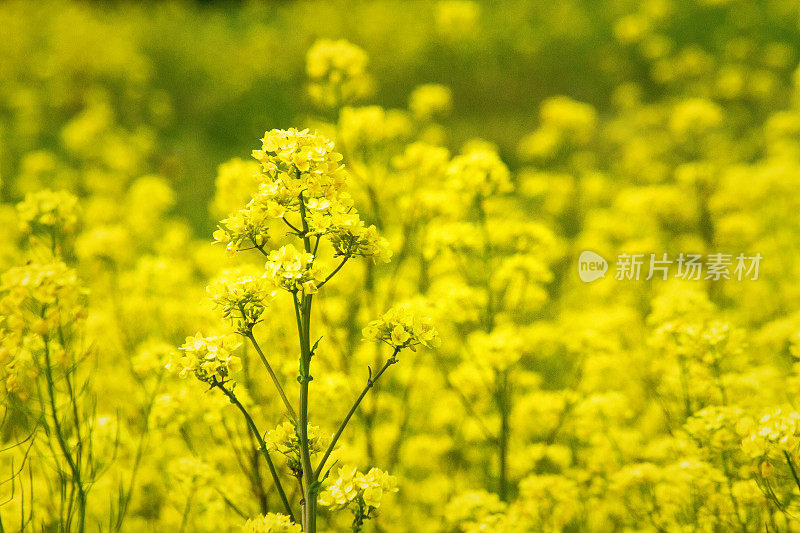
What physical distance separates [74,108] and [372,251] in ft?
28.2

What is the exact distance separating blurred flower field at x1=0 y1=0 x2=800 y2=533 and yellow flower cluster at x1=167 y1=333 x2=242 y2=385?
0.04 feet

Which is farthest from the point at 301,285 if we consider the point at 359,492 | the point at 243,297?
the point at 359,492

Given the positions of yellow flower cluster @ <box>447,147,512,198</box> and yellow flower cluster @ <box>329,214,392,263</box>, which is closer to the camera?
yellow flower cluster @ <box>329,214,392,263</box>

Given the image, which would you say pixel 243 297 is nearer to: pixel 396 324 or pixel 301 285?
pixel 301 285

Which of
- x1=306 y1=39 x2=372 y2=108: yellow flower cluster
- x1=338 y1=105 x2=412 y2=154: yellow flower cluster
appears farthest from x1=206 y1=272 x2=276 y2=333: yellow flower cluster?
x1=338 y1=105 x2=412 y2=154: yellow flower cluster

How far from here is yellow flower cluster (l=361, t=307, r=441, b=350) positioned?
186 centimetres

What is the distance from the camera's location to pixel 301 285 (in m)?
1.77

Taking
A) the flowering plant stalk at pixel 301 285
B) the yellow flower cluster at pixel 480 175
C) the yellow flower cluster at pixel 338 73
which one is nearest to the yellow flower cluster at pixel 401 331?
the flowering plant stalk at pixel 301 285

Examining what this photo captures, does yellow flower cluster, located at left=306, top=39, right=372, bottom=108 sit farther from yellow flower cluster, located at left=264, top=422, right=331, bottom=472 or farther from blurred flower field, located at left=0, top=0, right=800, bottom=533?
yellow flower cluster, located at left=264, top=422, right=331, bottom=472

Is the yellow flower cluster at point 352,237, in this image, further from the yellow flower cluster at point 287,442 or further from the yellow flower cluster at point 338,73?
the yellow flower cluster at point 338,73

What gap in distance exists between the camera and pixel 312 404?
3.04m

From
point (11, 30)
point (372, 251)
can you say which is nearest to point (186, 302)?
point (372, 251)

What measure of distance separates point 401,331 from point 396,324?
24mm

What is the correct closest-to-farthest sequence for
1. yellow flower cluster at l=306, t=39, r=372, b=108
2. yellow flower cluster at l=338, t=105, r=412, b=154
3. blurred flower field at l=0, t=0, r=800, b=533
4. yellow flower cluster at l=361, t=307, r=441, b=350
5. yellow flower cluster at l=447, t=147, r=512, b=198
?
yellow flower cluster at l=361, t=307, r=441, b=350 < blurred flower field at l=0, t=0, r=800, b=533 < yellow flower cluster at l=447, t=147, r=512, b=198 < yellow flower cluster at l=306, t=39, r=372, b=108 < yellow flower cluster at l=338, t=105, r=412, b=154
